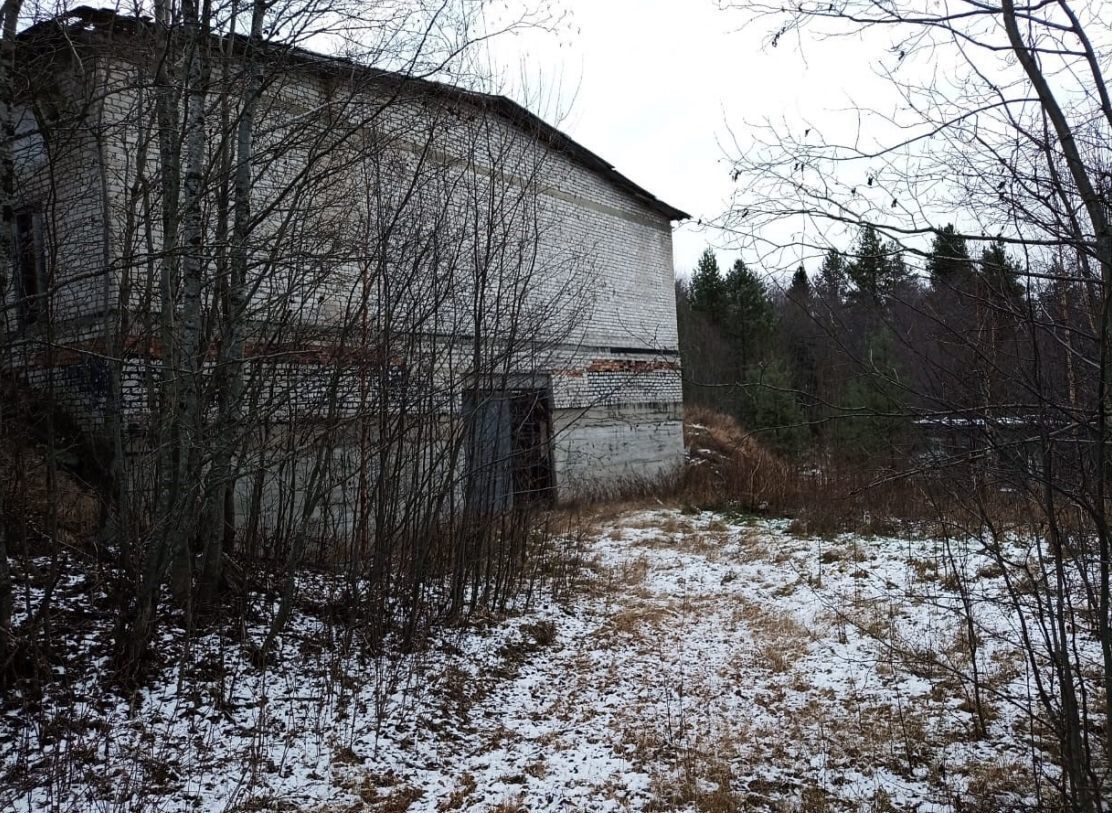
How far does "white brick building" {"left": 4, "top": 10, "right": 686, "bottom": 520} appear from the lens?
15.5 feet

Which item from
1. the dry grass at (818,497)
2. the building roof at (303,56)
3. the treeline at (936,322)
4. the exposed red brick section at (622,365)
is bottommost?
the dry grass at (818,497)

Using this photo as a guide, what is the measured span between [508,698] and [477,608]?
163 cm

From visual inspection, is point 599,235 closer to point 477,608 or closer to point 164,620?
point 477,608

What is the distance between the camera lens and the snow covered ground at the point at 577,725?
3.64 meters

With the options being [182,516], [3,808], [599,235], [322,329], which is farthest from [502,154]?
[599,235]

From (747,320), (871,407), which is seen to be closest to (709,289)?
(747,320)

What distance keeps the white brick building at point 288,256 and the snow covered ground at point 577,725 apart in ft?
4.84

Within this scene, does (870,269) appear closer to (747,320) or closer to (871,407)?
(871,407)

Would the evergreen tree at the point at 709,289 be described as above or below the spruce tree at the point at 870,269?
above

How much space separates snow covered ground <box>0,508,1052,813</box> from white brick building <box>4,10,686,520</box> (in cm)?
147

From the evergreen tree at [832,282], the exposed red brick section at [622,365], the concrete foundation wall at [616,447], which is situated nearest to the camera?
the evergreen tree at [832,282]

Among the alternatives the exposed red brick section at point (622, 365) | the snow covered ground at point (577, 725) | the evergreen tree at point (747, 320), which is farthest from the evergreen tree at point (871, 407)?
the evergreen tree at point (747, 320)

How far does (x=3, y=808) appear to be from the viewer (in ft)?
10.5

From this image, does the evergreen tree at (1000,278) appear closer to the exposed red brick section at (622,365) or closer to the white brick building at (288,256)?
the white brick building at (288,256)
